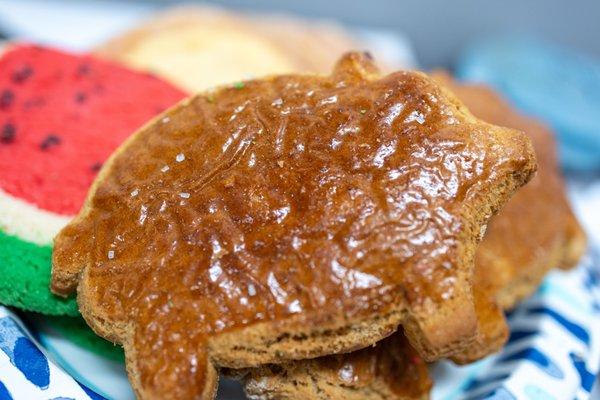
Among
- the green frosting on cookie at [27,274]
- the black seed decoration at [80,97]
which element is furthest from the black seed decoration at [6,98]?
the green frosting on cookie at [27,274]

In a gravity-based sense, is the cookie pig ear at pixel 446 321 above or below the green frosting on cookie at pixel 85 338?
above

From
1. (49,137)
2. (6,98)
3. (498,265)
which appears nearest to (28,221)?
(49,137)

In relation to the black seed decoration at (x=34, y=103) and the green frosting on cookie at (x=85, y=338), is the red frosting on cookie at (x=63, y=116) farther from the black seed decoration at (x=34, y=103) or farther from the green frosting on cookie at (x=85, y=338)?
the green frosting on cookie at (x=85, y=338)

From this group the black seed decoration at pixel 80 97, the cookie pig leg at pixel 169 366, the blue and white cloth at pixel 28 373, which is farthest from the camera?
the black seed decoration at pixel 80 97

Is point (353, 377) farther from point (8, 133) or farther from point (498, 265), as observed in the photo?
point (8, 133)

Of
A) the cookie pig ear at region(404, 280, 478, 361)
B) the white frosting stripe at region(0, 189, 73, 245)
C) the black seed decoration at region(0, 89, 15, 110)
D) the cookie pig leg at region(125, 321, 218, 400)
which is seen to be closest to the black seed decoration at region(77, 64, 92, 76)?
the black seed decoration at region(0, 89, 15, 110)

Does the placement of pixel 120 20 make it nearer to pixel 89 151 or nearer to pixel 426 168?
pixel 89 151
